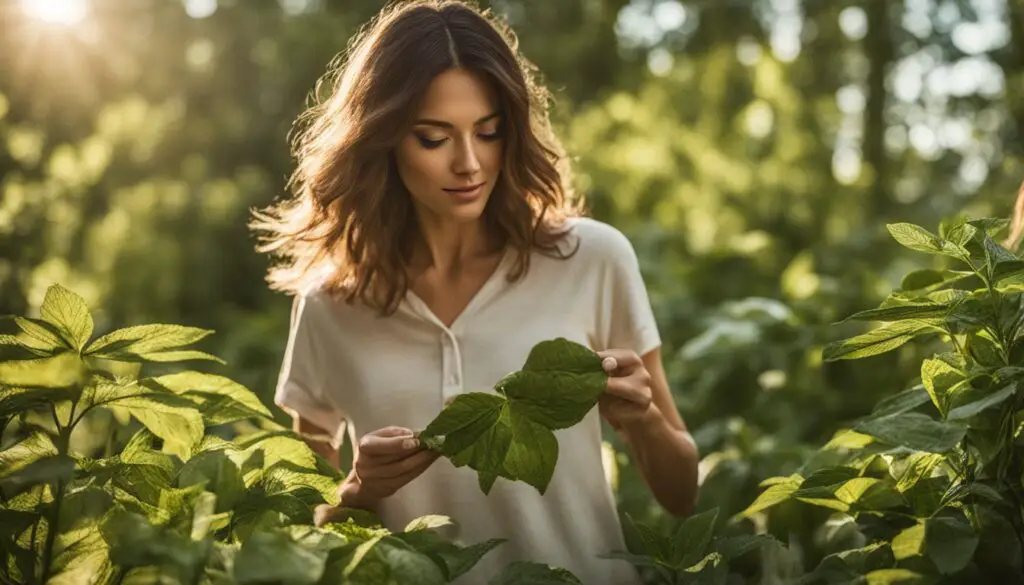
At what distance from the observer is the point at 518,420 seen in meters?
1.67

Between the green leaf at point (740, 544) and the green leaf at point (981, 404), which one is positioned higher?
the green leaf at point (981, 404)

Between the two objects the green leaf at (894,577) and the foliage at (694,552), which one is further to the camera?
the foliage at (694,552)

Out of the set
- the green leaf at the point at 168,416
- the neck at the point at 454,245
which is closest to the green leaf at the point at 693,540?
the green leaf at the point at 168,416

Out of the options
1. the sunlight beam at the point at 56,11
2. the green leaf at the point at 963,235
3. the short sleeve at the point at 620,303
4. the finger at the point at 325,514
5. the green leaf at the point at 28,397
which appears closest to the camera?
the green leaf at the point at 28,397

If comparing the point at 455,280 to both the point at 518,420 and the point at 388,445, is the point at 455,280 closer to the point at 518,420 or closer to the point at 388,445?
the point at 388,445

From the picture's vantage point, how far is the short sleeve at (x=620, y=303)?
7.73ft

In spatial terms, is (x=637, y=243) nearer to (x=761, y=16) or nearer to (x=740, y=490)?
(x=740, y=490)

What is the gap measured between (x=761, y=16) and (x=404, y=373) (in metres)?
6.56

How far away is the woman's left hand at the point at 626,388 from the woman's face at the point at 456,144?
448 mm

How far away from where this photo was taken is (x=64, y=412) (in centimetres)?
163

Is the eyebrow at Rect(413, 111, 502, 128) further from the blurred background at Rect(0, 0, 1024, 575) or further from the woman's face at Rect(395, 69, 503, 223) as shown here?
the blurred background at Rect(0, 0, 1024, 575)

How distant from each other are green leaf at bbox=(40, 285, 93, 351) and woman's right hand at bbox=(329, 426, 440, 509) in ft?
1.57

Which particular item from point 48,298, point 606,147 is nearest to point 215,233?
point 606,147

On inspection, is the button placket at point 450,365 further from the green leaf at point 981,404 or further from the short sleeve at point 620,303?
the green leaf at point 981,404
